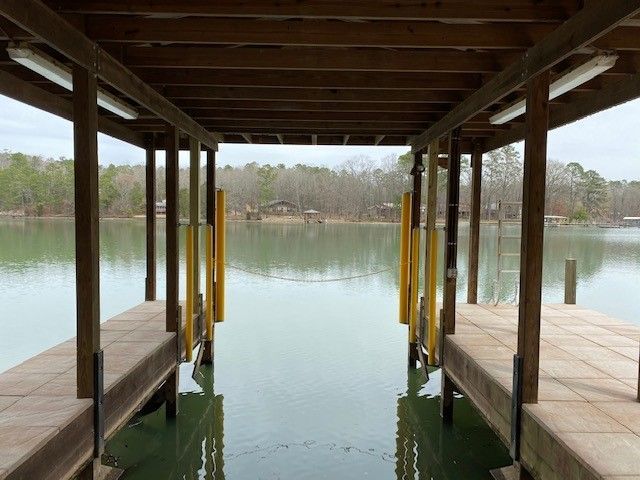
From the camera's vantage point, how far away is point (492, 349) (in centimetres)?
513

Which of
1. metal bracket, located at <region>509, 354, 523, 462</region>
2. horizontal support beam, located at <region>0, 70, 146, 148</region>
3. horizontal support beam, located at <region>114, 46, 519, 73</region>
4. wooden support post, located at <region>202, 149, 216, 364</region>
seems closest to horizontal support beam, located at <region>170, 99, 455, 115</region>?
horizontal support beam, located at <region>0, 70, 146, 148</region>

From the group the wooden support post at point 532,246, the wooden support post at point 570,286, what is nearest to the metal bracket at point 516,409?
the wooden support post at point 532,246

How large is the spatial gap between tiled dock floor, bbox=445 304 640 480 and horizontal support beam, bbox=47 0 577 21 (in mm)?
2380

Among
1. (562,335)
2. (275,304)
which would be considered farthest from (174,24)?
(275,304)

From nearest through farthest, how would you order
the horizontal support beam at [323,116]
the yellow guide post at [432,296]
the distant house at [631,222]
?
the yellow guide post at [432,296] < the horizontal support beam at [323,116] < the distant house at [631,222]

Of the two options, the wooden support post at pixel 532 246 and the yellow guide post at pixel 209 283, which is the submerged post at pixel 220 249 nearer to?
the yellow guide post at pixel 209 283

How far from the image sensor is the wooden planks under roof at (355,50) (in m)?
3.17

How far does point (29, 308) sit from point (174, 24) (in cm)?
946

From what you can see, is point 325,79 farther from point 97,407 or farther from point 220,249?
point 220,249

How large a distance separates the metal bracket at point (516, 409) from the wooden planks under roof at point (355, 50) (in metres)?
1.92

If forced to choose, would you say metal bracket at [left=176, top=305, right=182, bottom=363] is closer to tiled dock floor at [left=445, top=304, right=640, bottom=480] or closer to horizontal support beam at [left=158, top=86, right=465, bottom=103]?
horizontal support beam at [left=158, top=86, right=465, bottom=103]

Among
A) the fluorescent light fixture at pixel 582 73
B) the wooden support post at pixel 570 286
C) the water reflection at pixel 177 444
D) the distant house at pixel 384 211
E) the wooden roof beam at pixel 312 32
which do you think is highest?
the wooden roof beam at pixel 312 32

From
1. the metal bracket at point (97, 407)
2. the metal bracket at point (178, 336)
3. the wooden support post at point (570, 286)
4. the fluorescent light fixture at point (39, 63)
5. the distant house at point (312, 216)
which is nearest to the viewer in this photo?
the fluorescent light fixture at point (39, 63)

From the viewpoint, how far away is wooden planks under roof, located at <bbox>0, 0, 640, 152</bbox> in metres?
3.17
